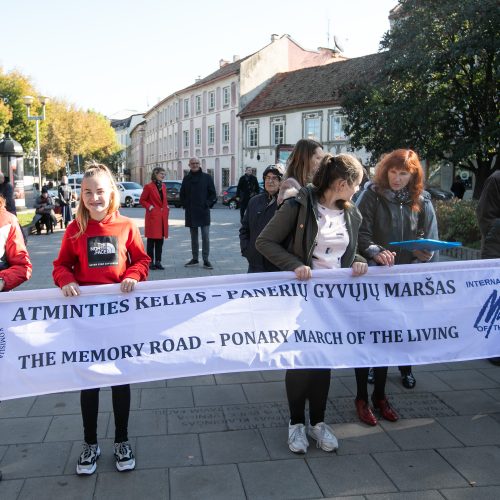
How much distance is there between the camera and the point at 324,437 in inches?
143

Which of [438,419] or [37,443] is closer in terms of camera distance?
[37,443]

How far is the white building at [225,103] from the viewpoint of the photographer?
47.5 m

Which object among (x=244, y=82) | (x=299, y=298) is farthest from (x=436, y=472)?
(x=244, y=82)

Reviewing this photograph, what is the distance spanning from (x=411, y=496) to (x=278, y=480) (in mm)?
706

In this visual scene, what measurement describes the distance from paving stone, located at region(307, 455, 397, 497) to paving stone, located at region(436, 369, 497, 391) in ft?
5.31

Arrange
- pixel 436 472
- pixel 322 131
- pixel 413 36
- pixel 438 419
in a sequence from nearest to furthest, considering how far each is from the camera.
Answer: pixel 436 472
pixel 438 419
pixel 413 36
pixel 322 131

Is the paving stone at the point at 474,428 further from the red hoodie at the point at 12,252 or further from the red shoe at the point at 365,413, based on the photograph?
the red hoodie at the point at 12,252

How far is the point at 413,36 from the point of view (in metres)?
19.6

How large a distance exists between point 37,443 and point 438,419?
267cm

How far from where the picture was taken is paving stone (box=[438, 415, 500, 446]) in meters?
3.77

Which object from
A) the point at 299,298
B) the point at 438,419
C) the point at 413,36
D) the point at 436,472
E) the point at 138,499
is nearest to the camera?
the point at 138,499

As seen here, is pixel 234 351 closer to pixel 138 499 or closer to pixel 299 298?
pixel 299 298

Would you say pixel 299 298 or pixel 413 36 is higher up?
pixel 413 36

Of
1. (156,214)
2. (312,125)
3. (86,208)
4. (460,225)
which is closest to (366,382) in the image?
(86,208)
